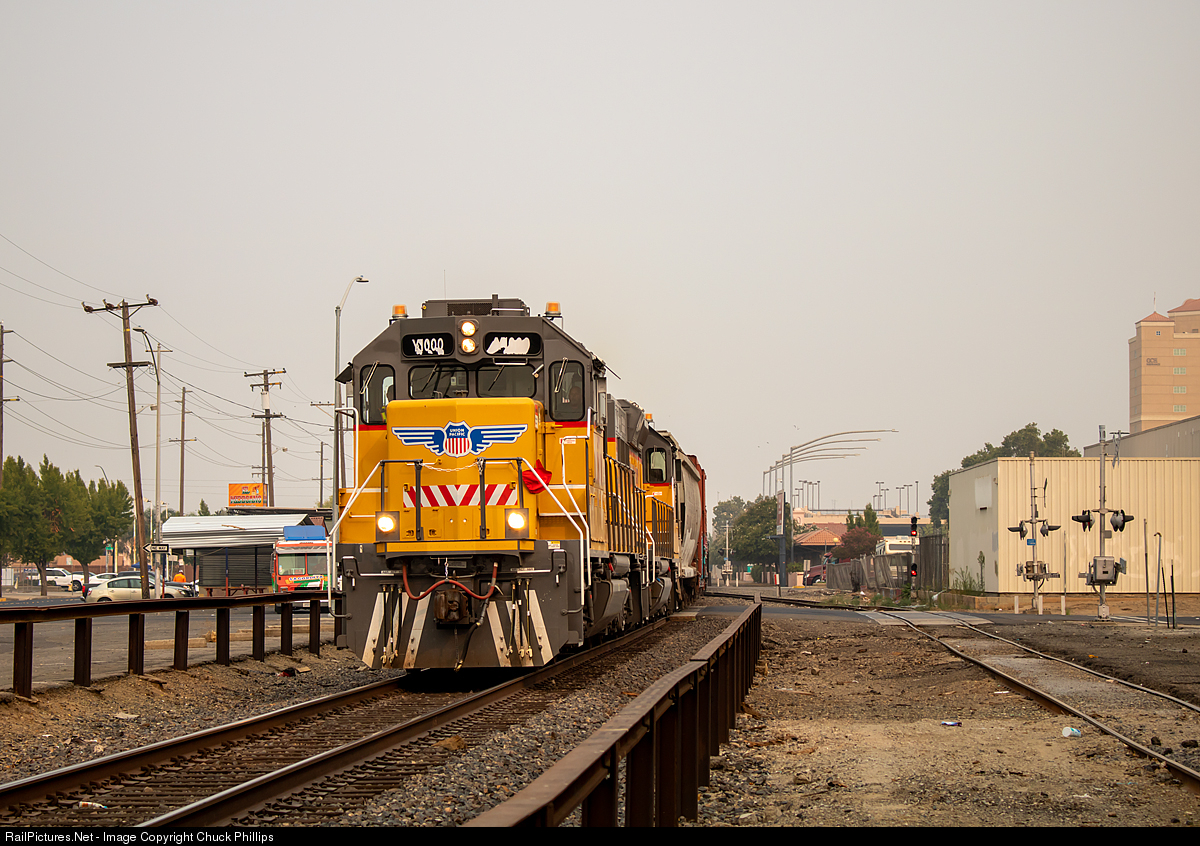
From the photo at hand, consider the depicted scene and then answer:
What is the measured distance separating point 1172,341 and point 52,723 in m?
203

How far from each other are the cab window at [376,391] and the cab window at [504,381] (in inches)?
42.6

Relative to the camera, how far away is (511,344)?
1400 centimetres

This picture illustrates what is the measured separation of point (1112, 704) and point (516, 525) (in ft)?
22.6

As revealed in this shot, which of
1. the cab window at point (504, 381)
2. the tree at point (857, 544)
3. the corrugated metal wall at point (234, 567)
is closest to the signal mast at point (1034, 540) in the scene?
the cab window at point (504, 381)

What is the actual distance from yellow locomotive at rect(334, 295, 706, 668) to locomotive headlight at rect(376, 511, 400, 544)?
2 cm

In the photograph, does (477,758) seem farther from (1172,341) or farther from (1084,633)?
(1172,341)

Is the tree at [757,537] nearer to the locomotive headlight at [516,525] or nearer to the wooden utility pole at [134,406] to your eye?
→ the wooden utility pole at [134,406]

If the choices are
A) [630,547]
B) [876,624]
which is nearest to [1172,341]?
[876,624]

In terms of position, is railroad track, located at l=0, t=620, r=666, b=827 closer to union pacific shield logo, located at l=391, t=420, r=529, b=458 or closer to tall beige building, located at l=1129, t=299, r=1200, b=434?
union pacific shield logo, located at l=391, t=420, r=529, b=458

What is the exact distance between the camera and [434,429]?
13188 mm

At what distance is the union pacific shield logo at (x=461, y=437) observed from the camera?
13117 mm

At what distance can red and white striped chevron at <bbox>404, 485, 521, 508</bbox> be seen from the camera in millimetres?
12984

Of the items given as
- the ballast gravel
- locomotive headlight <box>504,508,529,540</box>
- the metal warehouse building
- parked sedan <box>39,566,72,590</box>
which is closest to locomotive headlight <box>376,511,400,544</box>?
locomotive headlight <box>504,508,529,540</box>

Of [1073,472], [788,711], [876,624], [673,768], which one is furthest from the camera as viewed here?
[1073,472]
